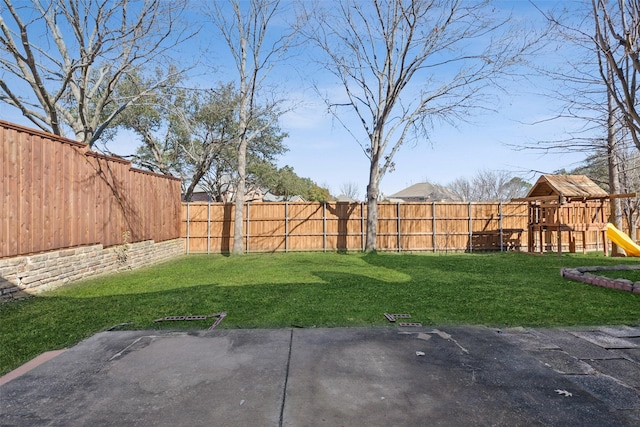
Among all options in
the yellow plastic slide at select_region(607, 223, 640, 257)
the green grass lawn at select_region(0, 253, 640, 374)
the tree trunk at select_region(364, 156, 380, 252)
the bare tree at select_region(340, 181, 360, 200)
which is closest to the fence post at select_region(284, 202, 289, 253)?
the tree trunk at select_region(364, 156, 380, 252)

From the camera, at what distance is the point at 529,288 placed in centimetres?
613

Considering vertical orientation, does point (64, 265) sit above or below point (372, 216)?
below

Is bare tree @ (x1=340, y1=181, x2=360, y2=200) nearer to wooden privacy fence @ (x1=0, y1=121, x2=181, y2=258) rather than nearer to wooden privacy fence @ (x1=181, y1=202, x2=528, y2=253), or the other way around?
wooden privacy fence @ (x1=181, y1=202, x2=528, y2=253)

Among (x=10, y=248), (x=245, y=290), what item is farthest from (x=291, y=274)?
(x=10, y=248)

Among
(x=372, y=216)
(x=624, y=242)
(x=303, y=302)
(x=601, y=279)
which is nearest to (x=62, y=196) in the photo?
(x=303, y=302)

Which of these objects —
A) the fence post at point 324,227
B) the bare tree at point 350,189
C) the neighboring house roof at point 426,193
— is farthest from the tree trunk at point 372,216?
the bare tree at point 350,189

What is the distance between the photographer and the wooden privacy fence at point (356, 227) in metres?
13.9

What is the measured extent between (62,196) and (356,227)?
10036 millimetres

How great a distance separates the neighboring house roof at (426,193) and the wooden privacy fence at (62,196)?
38.1m

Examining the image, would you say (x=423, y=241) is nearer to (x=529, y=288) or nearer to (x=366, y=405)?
(x=529, y=288)

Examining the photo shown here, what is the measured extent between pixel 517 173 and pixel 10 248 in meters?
10.3

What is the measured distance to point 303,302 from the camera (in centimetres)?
505

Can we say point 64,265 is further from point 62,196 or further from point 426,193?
point 426,193

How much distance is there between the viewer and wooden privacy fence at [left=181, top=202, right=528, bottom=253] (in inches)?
547
